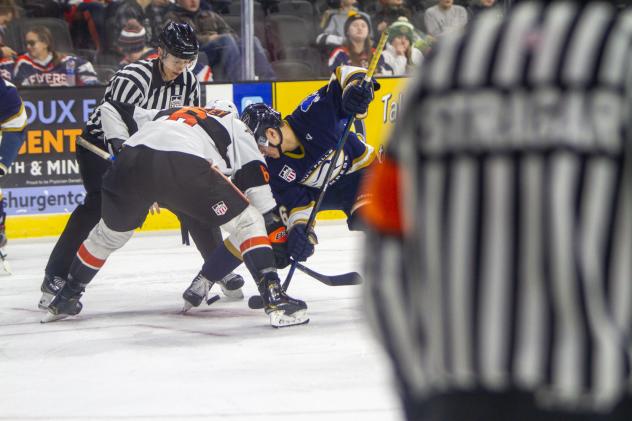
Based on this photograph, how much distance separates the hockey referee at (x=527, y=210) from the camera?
3.34 ft

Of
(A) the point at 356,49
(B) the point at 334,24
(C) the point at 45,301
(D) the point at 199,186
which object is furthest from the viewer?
(B) the point at 334,24

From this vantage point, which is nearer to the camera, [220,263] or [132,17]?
[220,263]

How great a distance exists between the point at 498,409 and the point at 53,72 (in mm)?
5233

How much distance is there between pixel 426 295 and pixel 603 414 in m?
0.20

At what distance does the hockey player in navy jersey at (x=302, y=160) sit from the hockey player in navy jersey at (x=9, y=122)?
125 centimetres

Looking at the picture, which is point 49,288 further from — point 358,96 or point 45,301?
point 358,96

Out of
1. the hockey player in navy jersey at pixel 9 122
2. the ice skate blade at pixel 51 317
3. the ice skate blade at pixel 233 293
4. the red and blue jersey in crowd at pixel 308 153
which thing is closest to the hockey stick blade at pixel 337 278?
the red and blue jersey in crowd at pixel 308 153

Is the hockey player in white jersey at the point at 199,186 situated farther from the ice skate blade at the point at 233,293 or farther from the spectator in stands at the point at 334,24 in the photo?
the spectator in stands at the point at 334,24

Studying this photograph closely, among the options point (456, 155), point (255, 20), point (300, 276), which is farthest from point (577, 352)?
point (255, 20)

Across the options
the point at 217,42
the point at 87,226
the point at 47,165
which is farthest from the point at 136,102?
the point at 217,42

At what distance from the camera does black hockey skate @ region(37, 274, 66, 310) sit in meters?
4.12

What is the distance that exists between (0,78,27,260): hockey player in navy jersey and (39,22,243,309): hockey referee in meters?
0.56

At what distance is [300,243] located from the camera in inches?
161

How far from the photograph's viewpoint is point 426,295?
3.58ft
